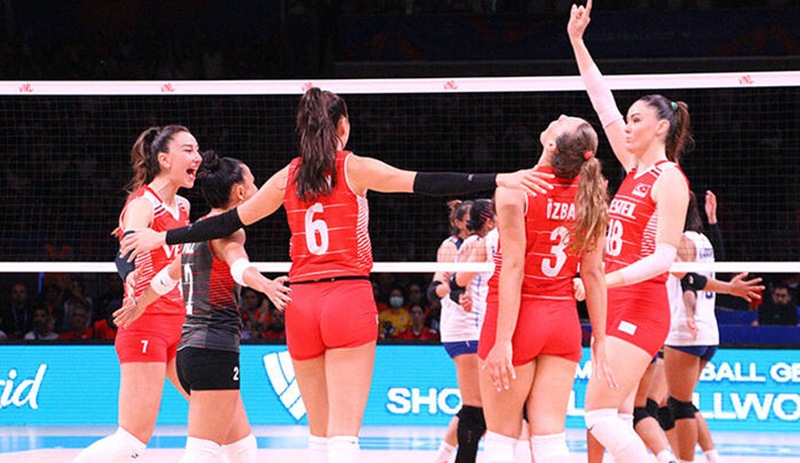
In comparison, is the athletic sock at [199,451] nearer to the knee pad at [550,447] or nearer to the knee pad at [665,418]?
the knee pad at [550,447]

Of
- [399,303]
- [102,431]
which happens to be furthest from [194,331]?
[399,303]

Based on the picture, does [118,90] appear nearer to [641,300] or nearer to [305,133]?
[305,133]

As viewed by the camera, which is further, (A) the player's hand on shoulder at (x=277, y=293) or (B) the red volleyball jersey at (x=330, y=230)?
(B) the red volleyball jersey at (x=330, y=230)

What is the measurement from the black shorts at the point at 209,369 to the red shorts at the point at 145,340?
0.57 m

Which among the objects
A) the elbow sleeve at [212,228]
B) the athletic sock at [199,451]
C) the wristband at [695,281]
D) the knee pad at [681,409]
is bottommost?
the knee pad at [681,409]

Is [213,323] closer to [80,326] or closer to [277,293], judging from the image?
[277,293]

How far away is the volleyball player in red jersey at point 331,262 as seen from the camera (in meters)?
4.76

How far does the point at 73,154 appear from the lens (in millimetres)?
14703

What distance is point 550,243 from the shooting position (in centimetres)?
495

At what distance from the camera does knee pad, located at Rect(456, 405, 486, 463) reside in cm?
708

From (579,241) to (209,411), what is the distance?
195 cm

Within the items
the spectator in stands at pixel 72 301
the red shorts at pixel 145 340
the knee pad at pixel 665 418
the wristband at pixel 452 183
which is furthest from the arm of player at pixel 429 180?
the spectator in stands at pixel 72 301

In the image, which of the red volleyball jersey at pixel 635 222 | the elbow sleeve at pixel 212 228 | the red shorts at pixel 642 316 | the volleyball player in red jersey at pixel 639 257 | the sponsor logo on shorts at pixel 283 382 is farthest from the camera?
the sponsor logo on shorts at pixel 283 382

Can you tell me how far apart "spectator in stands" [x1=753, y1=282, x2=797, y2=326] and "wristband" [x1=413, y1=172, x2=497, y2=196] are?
8235 millimetres
